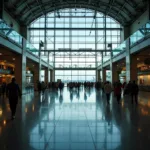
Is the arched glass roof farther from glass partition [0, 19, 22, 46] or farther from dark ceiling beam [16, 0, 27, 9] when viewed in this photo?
glass partition [0, 19, 22, 46]

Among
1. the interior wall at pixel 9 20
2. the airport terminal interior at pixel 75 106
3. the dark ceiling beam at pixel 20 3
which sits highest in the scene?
the dark ceiling beam at pixel 20 3

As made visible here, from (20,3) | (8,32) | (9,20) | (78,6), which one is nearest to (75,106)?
(8,32)

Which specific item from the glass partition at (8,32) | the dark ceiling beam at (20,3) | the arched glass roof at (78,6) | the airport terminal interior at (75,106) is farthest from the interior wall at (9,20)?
the glass partition at (8,32)

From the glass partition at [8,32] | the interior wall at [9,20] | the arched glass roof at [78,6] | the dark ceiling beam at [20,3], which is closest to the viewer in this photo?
the glass partition at [8,32]

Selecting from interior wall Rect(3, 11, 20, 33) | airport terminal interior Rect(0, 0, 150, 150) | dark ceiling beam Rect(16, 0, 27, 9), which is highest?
dark ceiling beam Rect(16, 0, 27, 9)

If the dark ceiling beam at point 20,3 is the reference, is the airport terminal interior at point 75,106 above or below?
below

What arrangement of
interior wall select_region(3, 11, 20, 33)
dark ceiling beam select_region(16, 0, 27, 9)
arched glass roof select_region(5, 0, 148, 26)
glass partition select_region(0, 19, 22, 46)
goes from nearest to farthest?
glass partition select_region(0, 19, 22, 46) < interior wall select_region(3, 11, 20, 33) < dark ceiling beam select_region(16, 0, 27, 9) < arched glass roof select_region(5, 0, 148, 26)

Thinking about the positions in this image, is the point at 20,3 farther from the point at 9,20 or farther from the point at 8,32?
the point at 8,32

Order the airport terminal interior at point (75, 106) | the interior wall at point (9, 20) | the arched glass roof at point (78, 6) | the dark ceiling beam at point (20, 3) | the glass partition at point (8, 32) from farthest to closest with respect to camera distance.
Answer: the arched glass roof at point (78, 6) → the dark ceiling beam at point (20, 3) → the interior wall at point (9, 20) → the glass partition at point (8, 32) → the airport terminal interior at point (75, 106)

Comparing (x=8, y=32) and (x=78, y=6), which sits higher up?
(x=78, y=6)

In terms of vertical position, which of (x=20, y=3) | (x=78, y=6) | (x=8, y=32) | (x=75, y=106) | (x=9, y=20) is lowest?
(x=75, y=106)

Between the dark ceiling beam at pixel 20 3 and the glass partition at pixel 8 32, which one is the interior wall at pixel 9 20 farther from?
the glass partition at pixel 8 32

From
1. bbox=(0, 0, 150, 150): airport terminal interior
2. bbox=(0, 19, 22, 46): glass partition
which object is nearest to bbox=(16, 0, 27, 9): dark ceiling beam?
bbox=(0, 0, 150, 150): airport terminal interior

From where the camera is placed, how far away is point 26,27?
143ft
